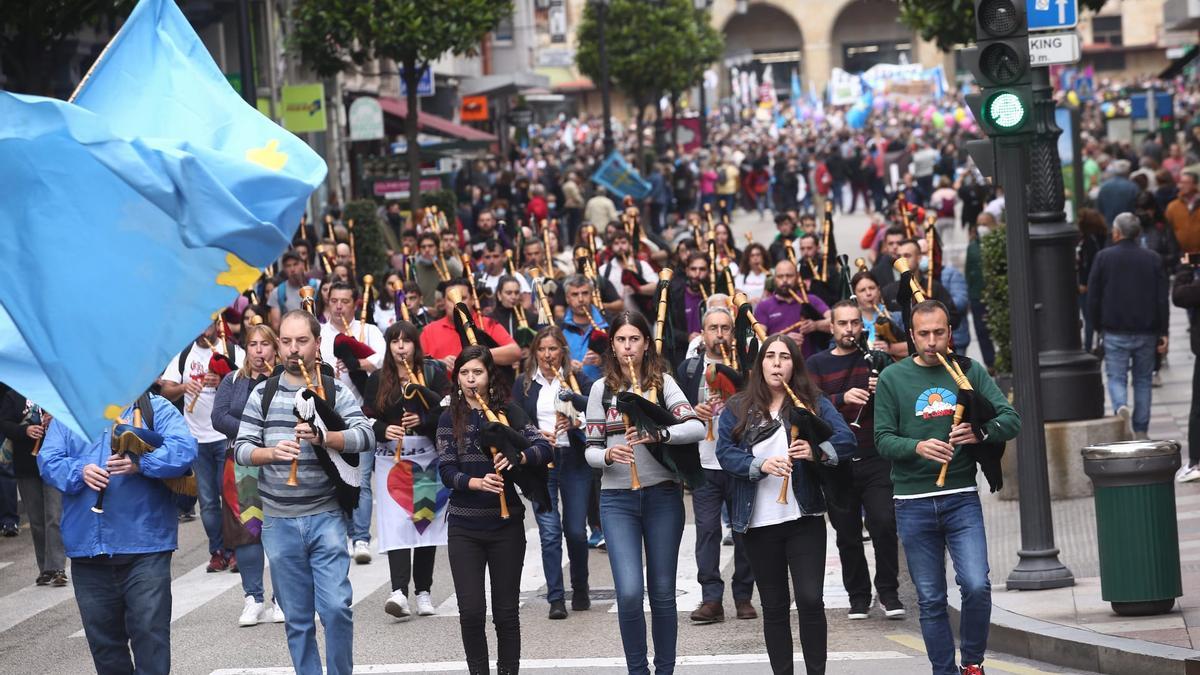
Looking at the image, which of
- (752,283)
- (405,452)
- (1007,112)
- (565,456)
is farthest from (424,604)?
(752,283)

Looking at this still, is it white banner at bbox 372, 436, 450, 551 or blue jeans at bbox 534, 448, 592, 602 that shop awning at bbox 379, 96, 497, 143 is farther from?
white banner at bbox 372, 436, 450, 551

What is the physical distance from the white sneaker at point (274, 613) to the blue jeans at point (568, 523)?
1.63m

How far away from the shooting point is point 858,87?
258 ft

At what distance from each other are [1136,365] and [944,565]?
7922 millimetres

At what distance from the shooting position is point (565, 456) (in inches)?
463

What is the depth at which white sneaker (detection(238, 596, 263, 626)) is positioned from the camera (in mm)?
11781

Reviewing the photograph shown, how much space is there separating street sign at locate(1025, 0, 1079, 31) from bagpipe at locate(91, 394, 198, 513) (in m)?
6.64

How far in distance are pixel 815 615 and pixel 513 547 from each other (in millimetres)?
1482

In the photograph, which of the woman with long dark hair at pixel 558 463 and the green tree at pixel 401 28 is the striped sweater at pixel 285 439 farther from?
the green tree at pixel 401 28

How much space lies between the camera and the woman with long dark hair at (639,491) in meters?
9.28

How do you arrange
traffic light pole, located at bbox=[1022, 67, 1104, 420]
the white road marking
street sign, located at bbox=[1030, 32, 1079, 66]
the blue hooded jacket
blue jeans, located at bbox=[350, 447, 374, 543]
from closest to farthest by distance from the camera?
the blue hooded jacket, the white road marking, street sign, located at bbox=[1030, 32, 1079, 66], blue jeans, located at bbox=[350, 447, 374, 543], traffic light pole, located at bbox=[1022, 67, 1104, 420]

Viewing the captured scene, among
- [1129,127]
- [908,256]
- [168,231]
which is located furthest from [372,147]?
[168,231]

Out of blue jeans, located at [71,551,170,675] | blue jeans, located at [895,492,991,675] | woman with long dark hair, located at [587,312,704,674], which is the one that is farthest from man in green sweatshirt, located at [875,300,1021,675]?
blue jeans, located at [71,551,170,675]

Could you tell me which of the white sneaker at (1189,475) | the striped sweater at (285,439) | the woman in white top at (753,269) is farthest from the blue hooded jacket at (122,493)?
the woman in white top at (753,269)
